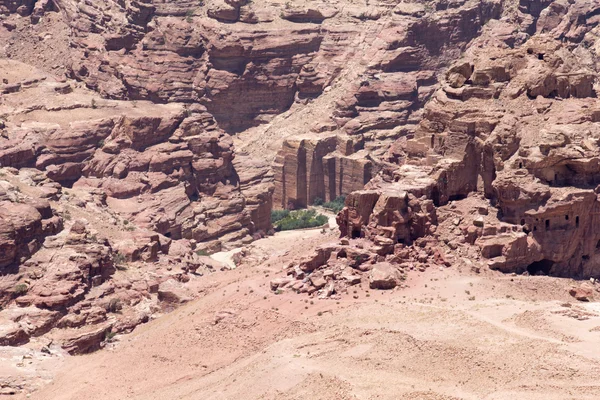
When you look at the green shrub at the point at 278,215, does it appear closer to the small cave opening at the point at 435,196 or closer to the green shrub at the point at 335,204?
the green shrub at the point at 335,204

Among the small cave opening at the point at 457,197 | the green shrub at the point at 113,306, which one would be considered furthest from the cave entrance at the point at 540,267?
the green shrub at the point at 113,306

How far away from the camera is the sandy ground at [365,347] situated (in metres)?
54.0

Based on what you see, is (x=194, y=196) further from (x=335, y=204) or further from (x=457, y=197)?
(x=457, y=197)

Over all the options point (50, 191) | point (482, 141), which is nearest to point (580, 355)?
point (482, 141)

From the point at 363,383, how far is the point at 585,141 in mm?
18301

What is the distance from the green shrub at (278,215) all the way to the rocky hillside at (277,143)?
3.34m

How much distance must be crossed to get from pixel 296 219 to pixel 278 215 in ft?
9.68

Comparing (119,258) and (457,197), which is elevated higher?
(457,197)

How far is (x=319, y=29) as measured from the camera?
451ft

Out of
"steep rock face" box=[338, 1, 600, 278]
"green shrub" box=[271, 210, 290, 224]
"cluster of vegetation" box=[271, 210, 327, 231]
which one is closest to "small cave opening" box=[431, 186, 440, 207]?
"steep rock face" box=[338, 1, 600, 278]

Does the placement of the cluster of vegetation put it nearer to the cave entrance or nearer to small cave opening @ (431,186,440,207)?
small cave opening @ (431,186,440,207)

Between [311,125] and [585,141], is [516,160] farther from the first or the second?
[311,125]

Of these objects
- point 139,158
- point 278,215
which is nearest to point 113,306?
point 139,158

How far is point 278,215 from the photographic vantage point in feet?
391
